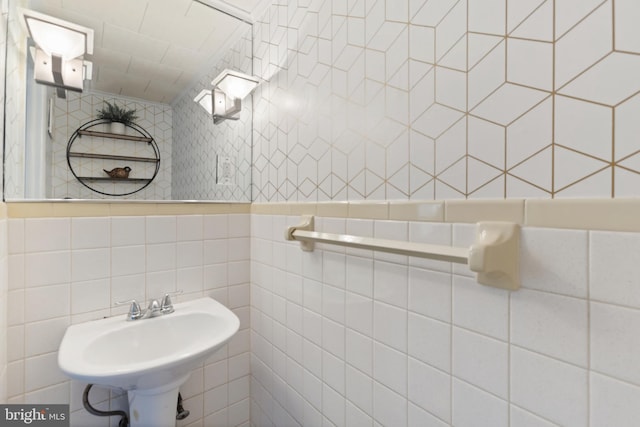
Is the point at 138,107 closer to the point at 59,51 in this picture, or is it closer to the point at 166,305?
the point at 59,51

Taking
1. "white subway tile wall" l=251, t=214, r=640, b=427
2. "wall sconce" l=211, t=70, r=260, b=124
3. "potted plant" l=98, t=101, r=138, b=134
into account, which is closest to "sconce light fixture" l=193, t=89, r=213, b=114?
"wall sconce" l=211, t=70, r=260, b=124

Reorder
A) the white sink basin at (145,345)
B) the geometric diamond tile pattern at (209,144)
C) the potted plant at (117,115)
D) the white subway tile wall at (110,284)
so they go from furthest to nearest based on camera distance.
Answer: the geometric diamond tile pattern at (209,144) < the potted plant at (117,115) < the white subway tile wall at (110,284) < the white sink basin at (145,345)

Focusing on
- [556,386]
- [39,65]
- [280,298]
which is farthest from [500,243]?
[39,65]

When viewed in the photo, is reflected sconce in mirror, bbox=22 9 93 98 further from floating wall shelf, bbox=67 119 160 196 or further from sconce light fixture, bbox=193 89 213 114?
sconce light fixture, bbox=193 89 213 114

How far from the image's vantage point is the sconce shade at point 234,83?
1.42 meters

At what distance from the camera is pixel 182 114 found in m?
1.37

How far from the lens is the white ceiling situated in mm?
1168

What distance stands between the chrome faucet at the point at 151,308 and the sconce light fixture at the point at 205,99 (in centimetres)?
90

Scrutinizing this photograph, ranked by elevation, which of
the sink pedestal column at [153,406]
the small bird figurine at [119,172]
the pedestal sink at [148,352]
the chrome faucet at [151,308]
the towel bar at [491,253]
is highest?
the small bird figurine at [119,172]

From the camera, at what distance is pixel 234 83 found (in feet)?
4.70

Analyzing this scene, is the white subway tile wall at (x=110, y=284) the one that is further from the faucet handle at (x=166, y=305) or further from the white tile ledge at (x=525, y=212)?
the white tile ledge at (x=525, y=212)

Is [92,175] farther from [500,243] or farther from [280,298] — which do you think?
[500,243]

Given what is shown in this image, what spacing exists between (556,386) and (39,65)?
1.76 meters

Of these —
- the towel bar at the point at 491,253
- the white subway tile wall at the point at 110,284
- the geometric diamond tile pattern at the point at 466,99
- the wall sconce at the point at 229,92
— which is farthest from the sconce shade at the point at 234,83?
the towel bar at the point at 491,253
